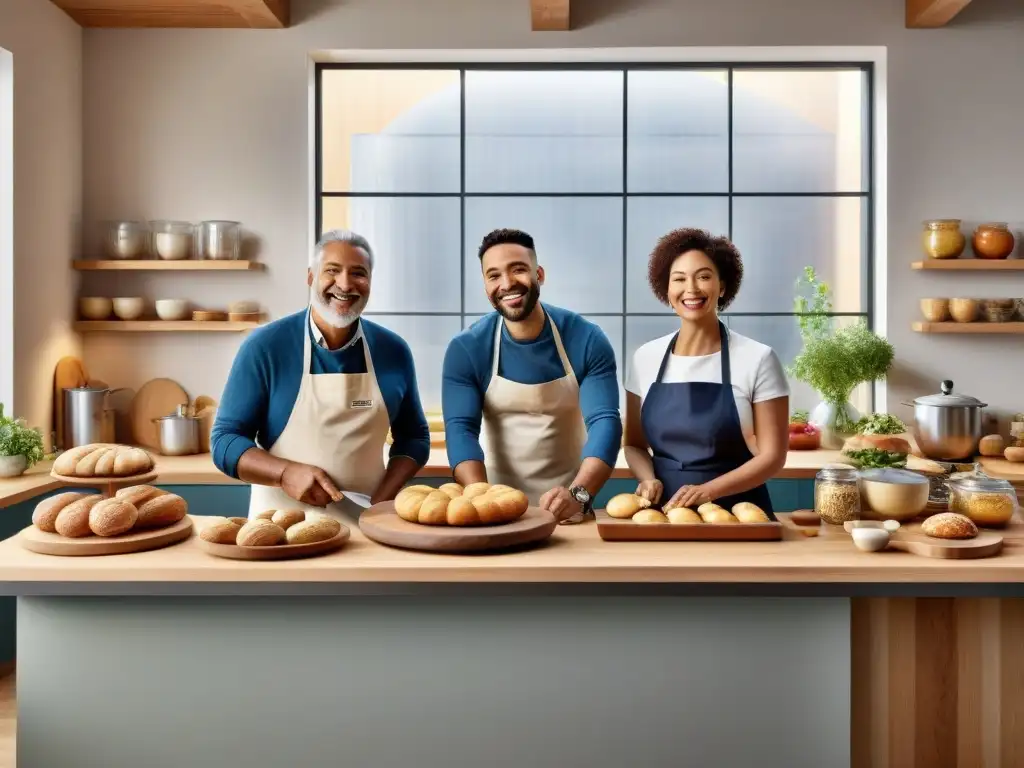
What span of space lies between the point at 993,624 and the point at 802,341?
Result: 9.50 feet

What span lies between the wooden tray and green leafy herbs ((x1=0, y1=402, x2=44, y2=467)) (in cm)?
261

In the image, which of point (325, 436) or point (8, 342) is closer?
point (325, 436)

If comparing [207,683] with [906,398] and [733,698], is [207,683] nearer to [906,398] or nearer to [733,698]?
[733,698]

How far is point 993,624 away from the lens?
2072 mm

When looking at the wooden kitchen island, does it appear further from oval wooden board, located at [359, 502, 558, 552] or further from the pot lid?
the pot lid

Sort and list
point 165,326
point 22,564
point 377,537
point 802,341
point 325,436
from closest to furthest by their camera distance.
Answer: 1. point 22,564
2. point 377,537
3. point 325,436
4. point 165,326
5. point 802,341

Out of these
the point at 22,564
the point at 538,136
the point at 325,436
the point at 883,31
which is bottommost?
the point at 22,564

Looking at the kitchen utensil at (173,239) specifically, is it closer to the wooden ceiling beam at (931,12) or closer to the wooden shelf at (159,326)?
the wooden shelf at (159,326)

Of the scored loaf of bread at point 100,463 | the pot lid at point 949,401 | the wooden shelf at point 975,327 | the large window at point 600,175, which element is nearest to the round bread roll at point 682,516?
the scored loaf of bread at point 100,463

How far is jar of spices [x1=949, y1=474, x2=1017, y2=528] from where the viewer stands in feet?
7.52

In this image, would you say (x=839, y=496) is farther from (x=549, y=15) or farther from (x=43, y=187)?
(x=43, y=187)

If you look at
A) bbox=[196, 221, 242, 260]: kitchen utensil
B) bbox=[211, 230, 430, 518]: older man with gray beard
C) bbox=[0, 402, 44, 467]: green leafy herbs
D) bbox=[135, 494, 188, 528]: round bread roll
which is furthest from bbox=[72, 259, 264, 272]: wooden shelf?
bbox=[135, 494, 188, 528]: round bread roll

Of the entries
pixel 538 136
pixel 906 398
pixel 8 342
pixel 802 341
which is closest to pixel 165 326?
pixel 8 342

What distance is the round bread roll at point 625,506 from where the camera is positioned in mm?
2295
